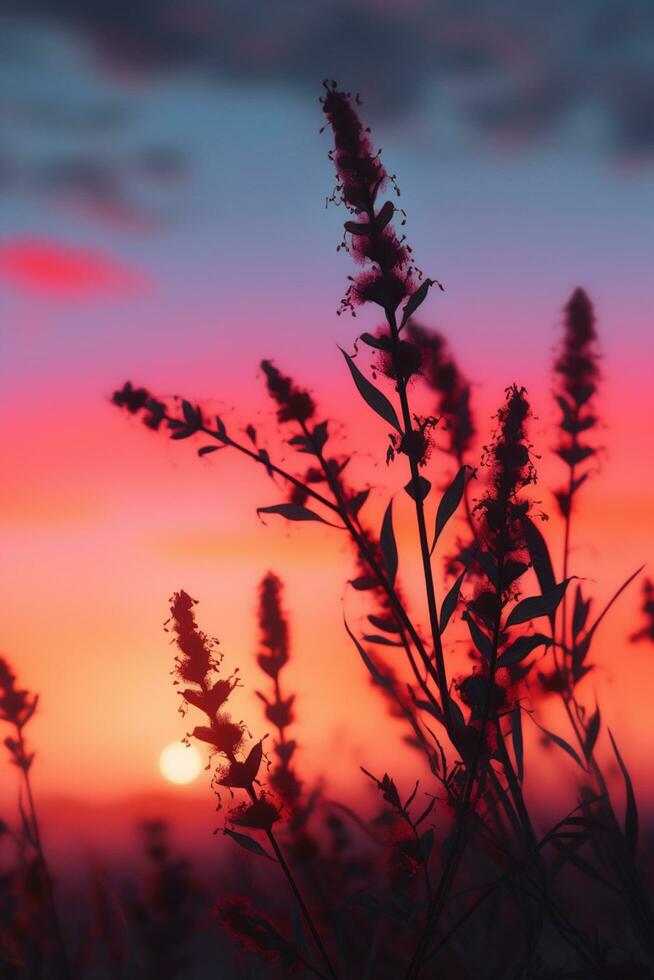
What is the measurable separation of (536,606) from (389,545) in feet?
1.35

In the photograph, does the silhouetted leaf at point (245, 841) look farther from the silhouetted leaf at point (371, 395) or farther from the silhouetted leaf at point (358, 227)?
the silhouetted leaf at point (358, 227)

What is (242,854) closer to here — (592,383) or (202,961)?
(202,961)

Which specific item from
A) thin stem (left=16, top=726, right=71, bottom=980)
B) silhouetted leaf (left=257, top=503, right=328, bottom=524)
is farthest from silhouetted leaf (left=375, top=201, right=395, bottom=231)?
thin stem (left=16, top=726, right=71, bottom=980)

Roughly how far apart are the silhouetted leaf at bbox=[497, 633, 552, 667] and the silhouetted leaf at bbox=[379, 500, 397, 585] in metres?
0.36

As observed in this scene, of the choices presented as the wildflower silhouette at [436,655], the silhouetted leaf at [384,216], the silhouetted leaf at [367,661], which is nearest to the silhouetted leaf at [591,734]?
the wildflower silhouette at [436,655]

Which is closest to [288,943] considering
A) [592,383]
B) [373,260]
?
[373,260]

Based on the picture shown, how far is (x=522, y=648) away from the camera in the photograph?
2.13m

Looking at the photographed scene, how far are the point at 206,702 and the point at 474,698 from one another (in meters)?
0.58

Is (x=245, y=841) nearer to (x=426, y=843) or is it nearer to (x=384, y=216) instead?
(x=426, y=843)

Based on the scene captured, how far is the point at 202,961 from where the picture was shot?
144 inches

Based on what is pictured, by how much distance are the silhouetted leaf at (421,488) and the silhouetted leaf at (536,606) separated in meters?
0.28

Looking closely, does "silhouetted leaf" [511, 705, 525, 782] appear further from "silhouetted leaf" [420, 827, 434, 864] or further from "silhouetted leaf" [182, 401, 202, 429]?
"silhouetted leaf" [182, 401, 202, 429]

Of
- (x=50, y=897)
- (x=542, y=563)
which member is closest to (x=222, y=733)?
(x=542, y=563)

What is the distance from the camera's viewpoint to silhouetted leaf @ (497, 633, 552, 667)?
2109mm
